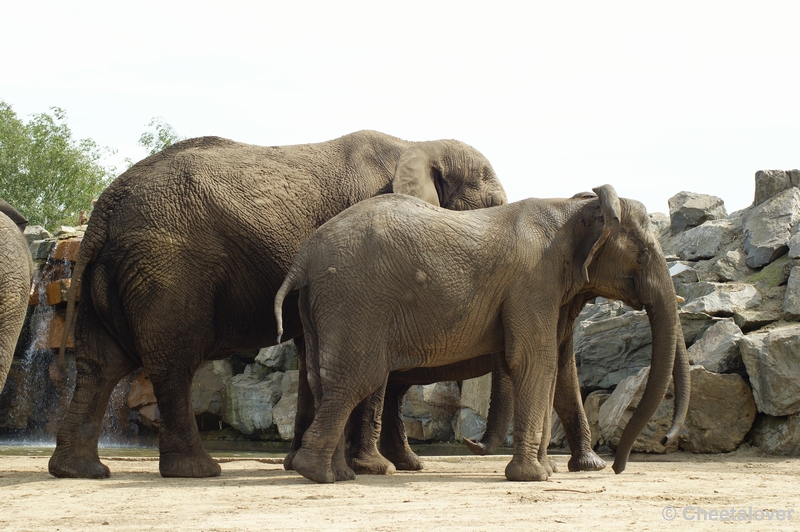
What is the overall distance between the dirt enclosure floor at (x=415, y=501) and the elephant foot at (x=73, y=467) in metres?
0.12

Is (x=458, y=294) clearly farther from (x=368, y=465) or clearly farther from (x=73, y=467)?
(x=73, y=467)

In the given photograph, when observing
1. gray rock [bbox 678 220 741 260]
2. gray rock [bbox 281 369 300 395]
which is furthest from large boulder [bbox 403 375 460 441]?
gray rock [bbox 678 220 741 260]

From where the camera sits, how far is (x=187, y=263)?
9.60m

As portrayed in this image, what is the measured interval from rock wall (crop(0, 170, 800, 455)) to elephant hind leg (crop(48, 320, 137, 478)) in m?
5.90

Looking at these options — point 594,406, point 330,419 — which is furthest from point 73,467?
point 594,406

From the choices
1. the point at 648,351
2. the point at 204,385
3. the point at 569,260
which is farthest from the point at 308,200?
the point at 204,385

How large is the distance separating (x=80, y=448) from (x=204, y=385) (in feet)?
35.8

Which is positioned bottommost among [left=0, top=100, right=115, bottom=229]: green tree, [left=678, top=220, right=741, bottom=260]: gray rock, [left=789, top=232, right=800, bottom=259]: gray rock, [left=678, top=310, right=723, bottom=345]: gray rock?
[left=678, top=310, right=723, bottom=345]: gray rock

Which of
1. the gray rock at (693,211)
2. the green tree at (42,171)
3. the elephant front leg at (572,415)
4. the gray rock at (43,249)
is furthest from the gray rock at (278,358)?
the green tree at (42,171)

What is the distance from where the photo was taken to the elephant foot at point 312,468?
851 centimetres

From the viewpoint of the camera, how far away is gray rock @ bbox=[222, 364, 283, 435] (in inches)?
758

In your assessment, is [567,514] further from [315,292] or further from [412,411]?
[412,411]

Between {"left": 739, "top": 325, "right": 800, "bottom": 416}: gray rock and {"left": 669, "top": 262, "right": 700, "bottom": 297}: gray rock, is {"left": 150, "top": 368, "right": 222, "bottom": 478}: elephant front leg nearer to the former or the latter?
{"left": 739, "top": 325, "right": 800, "bottom": 416}: gray rock

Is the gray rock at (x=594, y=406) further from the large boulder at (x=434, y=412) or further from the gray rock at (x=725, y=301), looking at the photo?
the large boulder at (x=434, y=412)
